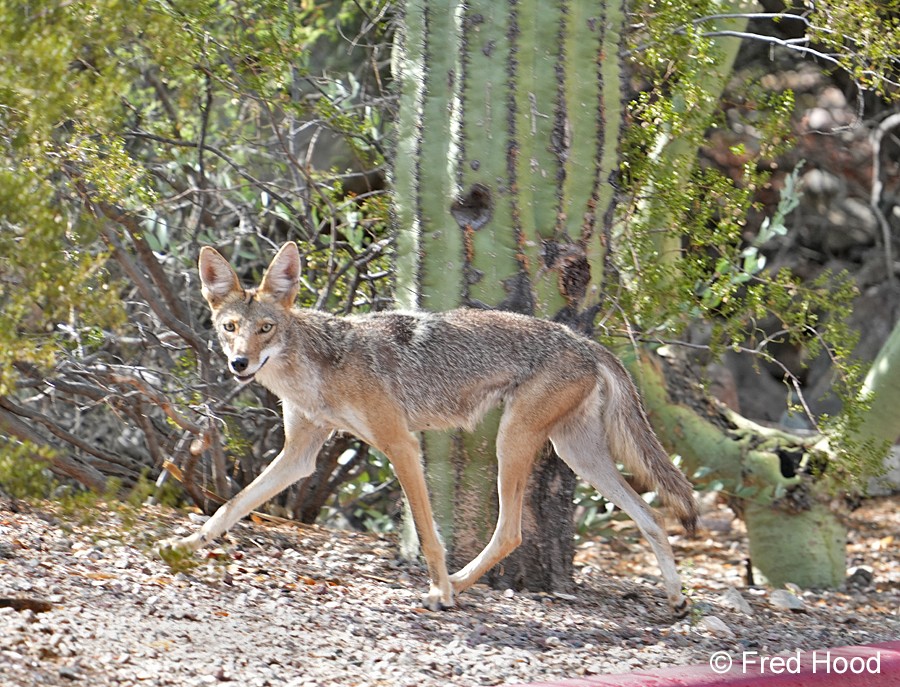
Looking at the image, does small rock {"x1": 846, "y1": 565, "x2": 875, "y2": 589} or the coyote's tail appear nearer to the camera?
the coyote's tail

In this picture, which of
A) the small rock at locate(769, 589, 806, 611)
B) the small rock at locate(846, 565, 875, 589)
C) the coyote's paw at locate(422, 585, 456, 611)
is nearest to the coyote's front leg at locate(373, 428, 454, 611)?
the coyote's paw at locate(422, 585, 456, 611)

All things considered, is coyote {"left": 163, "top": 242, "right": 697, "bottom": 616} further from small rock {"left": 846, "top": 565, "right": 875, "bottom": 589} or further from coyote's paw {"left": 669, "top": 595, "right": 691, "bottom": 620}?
small rock {"left": 846, "top": 565, "right": 875, "bottom": 589}

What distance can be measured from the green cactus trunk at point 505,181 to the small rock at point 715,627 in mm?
745

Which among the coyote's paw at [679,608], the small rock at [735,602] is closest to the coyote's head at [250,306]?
the coyote's paw at [679,608]

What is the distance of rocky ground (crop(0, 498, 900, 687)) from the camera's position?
163 inches

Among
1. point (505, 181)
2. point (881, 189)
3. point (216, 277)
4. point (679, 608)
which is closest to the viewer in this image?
point (216, 277)

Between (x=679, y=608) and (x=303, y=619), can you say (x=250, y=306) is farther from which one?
(x=679, y=608)

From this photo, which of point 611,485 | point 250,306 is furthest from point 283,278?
point 611,485

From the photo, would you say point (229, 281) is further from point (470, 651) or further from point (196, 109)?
point (196, 109)

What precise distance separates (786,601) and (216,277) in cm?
376

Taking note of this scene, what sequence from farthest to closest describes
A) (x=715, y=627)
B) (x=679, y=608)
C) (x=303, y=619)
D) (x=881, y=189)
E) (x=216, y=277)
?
(x=881, y=189)
(x=679, y=608)
(x=216, y=277)
(x=715, y=627)
(x=303, y=619)

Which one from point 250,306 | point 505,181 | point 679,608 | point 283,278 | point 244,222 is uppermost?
point 505,181

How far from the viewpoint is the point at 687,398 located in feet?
26.1

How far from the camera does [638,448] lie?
5.82 meters
